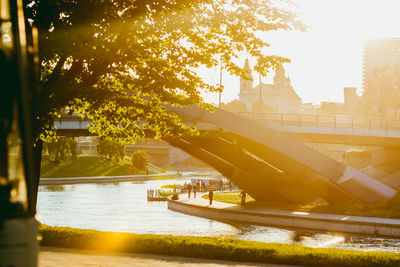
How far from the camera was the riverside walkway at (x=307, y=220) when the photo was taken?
3045 cm

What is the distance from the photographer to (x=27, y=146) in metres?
3.58

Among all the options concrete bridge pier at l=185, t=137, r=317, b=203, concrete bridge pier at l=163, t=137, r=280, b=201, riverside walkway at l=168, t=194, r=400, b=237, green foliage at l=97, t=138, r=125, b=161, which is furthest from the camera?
green foliage at l=97, t=138, r=125, b=161

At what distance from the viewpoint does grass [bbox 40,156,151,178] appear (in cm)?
8744

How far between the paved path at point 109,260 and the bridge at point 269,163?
2306cm

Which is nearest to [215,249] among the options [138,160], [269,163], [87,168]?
[269,163]

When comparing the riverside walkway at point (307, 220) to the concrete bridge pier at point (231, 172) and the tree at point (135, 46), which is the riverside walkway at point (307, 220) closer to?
the concrete bridge pier at point (231, 172)

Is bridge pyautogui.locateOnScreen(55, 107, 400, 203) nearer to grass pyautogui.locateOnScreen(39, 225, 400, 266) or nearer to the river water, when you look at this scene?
the river water

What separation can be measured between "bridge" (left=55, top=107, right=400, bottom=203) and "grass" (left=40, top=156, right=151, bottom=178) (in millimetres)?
40973

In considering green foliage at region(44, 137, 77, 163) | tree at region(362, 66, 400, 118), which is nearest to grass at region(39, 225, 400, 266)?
green foliage at region(44, 137, 77, 163)

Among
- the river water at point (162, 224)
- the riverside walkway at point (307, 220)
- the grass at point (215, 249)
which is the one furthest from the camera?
the riverside walkway at point (307, 220)

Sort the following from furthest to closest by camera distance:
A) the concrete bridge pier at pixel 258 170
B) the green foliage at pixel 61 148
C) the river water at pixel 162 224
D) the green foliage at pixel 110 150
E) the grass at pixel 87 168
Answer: the green foliage at pixel 110 150 < the green foliage at pixel 61 148 < the grass at pixel 87 168 < the concrete bridge pier at pixel 258 170 < the river water at pixel 162 224

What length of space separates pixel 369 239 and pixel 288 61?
1449 centimetres

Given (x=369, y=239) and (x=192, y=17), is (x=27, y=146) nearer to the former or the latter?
(x=192, y=17)

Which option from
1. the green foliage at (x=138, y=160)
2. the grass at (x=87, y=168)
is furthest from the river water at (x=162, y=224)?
the green foliage at (x=138, y=160)
